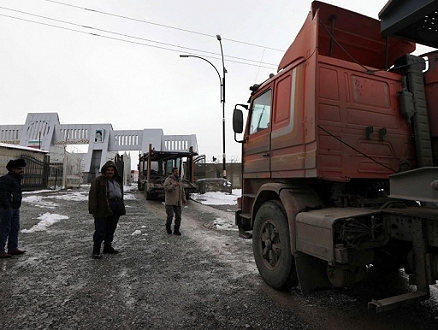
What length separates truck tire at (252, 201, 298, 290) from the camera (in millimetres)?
3127

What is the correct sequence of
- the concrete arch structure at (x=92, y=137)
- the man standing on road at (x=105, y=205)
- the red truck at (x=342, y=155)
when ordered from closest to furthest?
the red truck at (x=342, y=155) → the man standing on road at (x=105, y=205) → the concrete arch structure at (x=92, y=137)

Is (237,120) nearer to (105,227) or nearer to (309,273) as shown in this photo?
(309,273)

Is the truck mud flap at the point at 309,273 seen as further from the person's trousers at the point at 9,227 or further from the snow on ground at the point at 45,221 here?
the snow on ground at the point at 45,221

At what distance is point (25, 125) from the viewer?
36781 mm

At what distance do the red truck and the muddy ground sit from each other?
0.32m

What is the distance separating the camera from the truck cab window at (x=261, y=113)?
13.0 feet

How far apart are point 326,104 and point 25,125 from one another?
144 feet

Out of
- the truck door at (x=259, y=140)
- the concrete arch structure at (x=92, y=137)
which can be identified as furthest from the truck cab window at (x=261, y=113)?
the concrete arch structure at (x=92, y=137)

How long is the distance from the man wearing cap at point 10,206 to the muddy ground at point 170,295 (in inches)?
13.2

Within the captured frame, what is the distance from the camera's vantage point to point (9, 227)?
4.71 meters

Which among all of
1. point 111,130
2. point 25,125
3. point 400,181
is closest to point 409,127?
point 400,181

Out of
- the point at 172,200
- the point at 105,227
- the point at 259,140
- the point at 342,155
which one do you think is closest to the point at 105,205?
Answer: the point at 105,227

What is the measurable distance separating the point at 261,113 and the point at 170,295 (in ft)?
9.21

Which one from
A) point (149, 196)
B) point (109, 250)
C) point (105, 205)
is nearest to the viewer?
point (105, 205)
